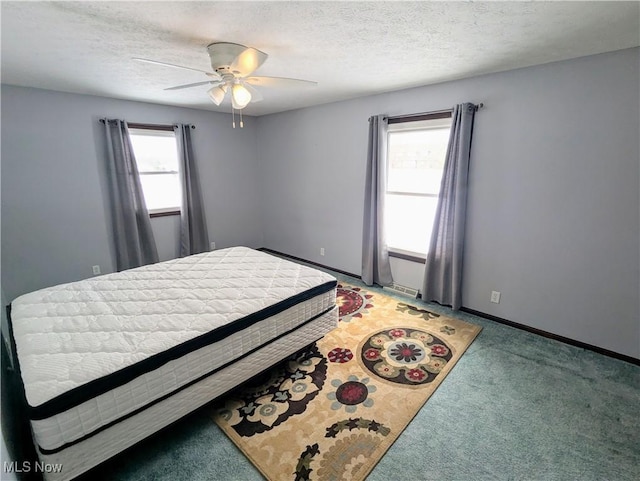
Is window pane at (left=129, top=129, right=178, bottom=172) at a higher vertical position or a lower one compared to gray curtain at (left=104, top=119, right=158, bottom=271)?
higher

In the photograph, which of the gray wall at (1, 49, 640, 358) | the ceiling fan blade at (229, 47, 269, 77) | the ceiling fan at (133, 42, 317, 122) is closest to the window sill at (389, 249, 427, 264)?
the gray wall at (1, 49, 640, 358)

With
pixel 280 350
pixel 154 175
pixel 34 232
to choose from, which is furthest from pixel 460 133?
pixel 34 232

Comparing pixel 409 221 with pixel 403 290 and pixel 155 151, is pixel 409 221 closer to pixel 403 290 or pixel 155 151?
pixel 403 290

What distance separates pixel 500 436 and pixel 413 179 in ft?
8.48

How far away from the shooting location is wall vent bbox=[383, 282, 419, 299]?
360 cm

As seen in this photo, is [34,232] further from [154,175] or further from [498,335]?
[498,335]

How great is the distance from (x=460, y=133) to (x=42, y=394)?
3.45 meters

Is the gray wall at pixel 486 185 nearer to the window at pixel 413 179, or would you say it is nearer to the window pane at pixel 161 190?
the window at pixel 413 179

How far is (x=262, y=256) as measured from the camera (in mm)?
3145

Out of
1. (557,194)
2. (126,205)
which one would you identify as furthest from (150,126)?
(557,194)

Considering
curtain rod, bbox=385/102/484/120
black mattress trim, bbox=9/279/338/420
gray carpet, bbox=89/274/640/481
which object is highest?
curtain rod, bbox=385/102/484/120

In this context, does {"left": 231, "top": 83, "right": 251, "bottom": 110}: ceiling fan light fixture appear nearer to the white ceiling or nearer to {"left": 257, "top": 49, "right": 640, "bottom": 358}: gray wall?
the white ceiling

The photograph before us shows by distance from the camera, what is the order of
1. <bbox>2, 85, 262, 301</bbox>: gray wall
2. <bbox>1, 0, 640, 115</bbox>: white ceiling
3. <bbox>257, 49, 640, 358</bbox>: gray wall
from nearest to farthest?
<bbox>1, 0, 640, 115</bbox>: white ceiling → <bbox>257, 49, 640, 358</bbox>: gray wall → <bbox>2, 85, 262, 301</bbox>: gray wall

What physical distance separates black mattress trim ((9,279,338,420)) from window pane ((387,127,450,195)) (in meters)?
2.11
